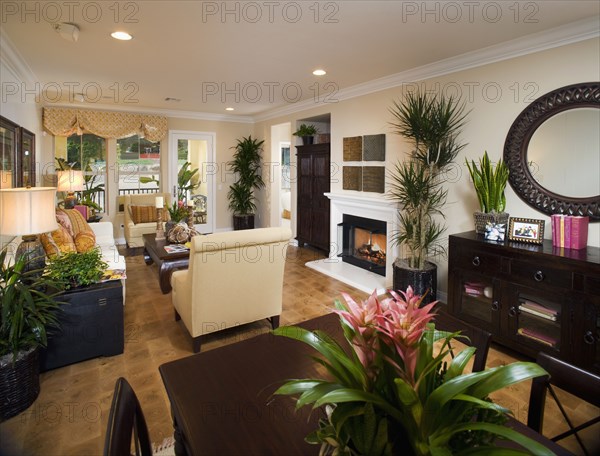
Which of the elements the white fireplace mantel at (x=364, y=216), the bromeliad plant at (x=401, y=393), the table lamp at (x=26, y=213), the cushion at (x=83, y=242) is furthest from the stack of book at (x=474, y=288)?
the cushion at (x=83, y=242)

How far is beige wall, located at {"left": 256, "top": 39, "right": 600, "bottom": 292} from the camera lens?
2861mm

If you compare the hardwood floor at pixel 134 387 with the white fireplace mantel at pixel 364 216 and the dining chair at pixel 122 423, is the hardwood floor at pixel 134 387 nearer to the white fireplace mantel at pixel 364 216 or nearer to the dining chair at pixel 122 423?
the white fireplace mantel at pixel 364 216

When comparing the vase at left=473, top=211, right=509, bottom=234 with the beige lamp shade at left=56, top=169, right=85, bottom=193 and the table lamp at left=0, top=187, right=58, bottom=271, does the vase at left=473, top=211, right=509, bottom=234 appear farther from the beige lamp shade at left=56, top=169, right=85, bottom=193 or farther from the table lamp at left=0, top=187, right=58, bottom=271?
the beige lamp shade at left=56, top=169, right=85, bottom=193

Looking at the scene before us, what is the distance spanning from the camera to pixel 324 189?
232 inches

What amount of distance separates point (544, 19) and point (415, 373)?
10.3ft

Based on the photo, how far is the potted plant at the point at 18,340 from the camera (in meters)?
2.07

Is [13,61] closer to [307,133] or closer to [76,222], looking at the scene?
[76,222]

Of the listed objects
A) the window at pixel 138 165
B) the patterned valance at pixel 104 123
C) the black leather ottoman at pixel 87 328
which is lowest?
the black leather ottoman at pixel 87 328

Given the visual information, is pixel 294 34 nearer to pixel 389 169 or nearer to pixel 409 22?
pixel 409 22

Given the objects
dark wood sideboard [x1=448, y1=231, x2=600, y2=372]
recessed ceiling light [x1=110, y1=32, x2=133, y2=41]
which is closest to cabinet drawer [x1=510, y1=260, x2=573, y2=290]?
dark wood sideboard [x1=448, y1=231, x2=600, y2=372]

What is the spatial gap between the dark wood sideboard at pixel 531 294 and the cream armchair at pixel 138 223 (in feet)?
14.5

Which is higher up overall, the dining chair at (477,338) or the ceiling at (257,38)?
the ceiling at (257,38)

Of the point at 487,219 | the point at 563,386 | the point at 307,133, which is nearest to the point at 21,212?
the point at 563,386

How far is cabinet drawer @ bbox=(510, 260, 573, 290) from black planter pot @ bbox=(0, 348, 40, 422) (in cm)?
330
